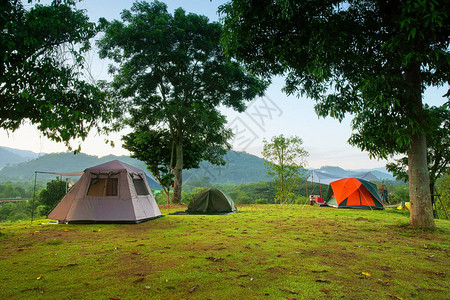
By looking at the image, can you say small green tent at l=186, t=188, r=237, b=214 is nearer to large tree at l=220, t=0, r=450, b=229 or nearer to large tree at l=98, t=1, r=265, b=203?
large tree at l=98, t=1, r=265, b=203

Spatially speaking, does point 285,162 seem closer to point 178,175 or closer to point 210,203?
point 178,175

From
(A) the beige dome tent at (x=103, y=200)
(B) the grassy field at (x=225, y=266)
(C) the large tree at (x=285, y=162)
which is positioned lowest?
(B) the grassy field at (x=225, y=266)

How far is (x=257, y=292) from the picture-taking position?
2.58 meters

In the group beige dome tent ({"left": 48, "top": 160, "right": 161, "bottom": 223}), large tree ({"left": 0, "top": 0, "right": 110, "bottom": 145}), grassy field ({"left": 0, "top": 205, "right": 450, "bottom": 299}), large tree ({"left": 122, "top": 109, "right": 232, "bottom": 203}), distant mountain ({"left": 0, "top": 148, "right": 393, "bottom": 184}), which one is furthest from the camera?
A: distant mountain ({"left": 0, "top": 148, "right": 393, "bottom": 184})

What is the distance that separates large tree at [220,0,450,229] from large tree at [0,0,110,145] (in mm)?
3434

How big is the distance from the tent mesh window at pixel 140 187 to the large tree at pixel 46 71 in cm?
281

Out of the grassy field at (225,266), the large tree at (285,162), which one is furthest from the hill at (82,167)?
the grassy field at (225,266)

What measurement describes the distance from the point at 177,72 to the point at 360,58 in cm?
1167

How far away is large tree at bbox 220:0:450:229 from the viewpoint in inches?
208

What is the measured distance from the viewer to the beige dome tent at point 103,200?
7.64 m

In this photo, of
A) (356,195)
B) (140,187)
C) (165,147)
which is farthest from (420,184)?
(165,147)

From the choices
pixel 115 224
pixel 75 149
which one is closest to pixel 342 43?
pixel 75 149

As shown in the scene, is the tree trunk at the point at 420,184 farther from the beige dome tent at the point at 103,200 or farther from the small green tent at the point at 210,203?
the beige dome tent at the point at 103,200

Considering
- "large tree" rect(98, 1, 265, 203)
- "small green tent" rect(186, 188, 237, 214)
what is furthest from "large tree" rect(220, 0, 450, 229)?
"large tree" rect(98, 1, 265, 203)
